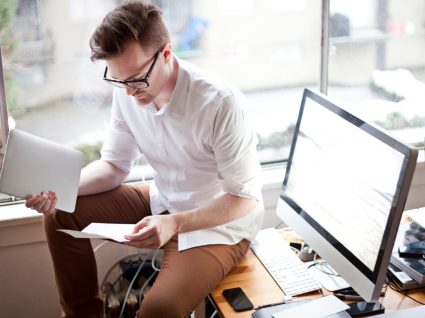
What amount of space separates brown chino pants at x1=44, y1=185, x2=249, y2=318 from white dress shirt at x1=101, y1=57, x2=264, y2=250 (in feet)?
0.15

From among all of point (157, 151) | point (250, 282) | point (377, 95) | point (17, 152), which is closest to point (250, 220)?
point (250, 282)

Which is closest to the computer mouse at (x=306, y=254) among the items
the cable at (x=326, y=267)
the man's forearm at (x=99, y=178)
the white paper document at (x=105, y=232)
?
the cable at (x=326, y=267)

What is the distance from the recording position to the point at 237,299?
1636 mm

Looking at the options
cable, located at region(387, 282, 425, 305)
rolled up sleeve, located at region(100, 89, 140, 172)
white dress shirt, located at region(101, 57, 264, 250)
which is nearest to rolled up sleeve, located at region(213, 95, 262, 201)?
white dress shirt, located at region(101, 57, 264, 250)

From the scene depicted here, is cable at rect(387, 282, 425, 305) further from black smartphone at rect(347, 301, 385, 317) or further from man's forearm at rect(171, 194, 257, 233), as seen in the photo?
man's forearm at rect(171, 194, 257, 233)

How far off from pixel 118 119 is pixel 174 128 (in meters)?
0.22

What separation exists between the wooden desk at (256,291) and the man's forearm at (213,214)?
5.8 inches

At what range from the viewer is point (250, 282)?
1.73 m

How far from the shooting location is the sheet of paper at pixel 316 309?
149 centimetres

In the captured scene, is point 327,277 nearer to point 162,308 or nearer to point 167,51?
point 162,308

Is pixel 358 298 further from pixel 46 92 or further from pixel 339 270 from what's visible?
pixel 46 92

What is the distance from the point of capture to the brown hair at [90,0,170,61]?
1620 mm

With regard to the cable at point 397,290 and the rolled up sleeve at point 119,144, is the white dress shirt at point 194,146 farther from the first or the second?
the cable at point 397,290

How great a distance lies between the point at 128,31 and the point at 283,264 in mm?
752
